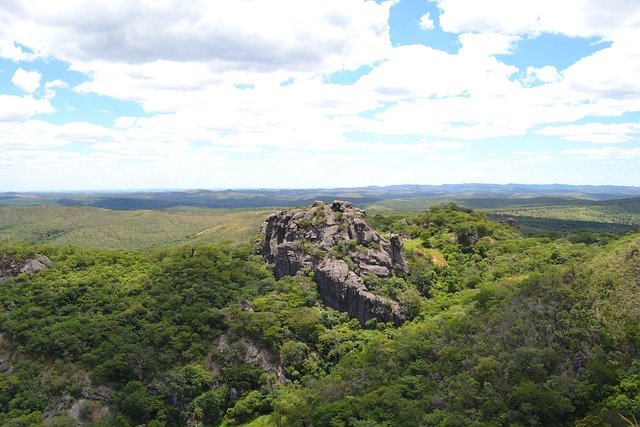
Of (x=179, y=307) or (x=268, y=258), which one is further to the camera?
(x=268, y=258)

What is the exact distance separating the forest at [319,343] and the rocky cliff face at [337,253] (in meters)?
2.62

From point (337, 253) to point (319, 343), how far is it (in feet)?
76.0

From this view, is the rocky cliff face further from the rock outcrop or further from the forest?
the rock outcrop

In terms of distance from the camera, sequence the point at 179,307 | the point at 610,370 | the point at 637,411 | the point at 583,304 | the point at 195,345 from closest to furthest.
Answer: the point at 637,411, the point at 610,370, the point at 583,304, the point at 195,345, the point at 179,307

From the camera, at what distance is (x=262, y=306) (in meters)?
83.5

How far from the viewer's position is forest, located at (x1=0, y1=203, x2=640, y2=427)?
161ft

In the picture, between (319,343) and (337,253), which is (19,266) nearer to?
(319,343)

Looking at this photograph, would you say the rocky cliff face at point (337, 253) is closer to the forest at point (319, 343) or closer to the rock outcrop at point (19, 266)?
the forest at point (319, 343)

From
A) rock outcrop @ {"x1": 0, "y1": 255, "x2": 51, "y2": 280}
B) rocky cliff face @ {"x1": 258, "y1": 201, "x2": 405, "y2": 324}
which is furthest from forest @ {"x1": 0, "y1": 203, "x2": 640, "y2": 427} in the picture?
rocky cliff face @ {"x1": 258, "y1": 201, "x2": 405, "y2": 324}

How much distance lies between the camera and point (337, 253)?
93375 mm

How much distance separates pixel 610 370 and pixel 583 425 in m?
8.90

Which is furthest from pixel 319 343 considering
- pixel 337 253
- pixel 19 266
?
pixel 19 266

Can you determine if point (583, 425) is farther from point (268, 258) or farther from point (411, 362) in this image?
point (268, 258)

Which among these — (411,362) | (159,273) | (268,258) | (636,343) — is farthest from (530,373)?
(159,273)
